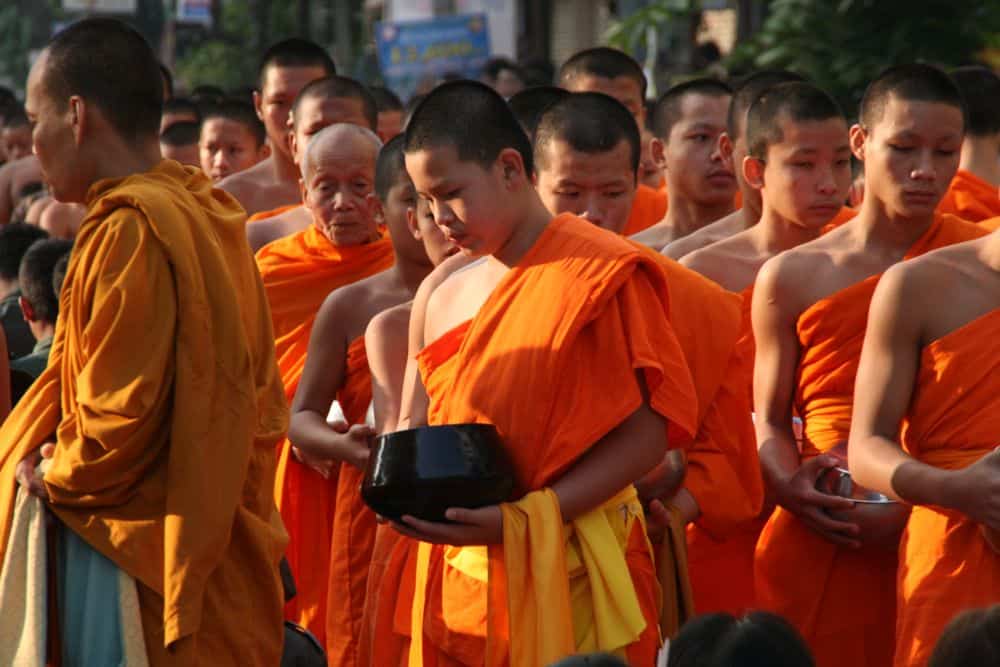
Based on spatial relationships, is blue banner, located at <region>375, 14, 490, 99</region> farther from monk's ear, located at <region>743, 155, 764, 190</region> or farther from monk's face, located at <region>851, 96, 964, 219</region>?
monk's face, located at <region>851, 96, 964, 219</region>

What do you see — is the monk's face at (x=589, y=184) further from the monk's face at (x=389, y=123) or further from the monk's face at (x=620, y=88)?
the monk's face at (x=389, y=123)

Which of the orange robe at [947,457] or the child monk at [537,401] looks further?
the orange robe at [947,457]

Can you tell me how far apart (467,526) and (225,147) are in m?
6.01

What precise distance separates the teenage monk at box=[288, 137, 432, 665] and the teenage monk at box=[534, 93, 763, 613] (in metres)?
0.48

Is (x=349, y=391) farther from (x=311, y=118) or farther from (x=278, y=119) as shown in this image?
(x=278, y=119)

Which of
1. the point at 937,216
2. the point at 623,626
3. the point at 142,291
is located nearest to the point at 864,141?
the point at 937,216

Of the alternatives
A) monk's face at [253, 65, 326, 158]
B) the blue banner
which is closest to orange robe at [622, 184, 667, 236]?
monk's face at [253, 65, 326, 158]

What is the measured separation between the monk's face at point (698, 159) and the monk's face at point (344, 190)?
1.32 meters

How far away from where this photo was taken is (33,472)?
14.1ft

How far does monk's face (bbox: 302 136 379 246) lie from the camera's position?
6.46 meters

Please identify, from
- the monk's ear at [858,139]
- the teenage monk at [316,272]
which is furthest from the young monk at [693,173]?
the monk's ear at [858,139]

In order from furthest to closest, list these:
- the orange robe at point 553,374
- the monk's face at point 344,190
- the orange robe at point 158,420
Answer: the monk's face at point 344,190 < the orange robe at point 553,374 < the orange robe at point 158,420

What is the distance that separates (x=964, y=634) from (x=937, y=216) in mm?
2899

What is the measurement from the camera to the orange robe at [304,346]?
6246mm
